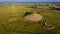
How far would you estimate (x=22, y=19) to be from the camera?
217 cm

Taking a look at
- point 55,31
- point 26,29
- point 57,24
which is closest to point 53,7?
point 57,24

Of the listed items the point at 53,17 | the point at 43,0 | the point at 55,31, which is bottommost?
the point at 55,31

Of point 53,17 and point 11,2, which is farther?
point 11,2

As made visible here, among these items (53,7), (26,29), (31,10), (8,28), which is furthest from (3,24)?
(53,7)

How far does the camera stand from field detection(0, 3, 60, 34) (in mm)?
1994

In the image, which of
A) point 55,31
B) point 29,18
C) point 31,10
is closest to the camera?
point 55,31

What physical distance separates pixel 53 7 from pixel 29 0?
0.52m

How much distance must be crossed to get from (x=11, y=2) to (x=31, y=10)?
45cm

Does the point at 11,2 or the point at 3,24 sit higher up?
the point at 11,2

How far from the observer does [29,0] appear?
2.41m

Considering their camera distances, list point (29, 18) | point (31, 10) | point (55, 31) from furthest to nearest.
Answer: point (31, 10)
point (29, 18)
point (55, 31)

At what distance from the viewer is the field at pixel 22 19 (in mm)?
1994

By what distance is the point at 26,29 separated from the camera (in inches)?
79.4

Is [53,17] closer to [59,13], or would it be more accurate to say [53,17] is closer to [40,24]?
[59,13]
